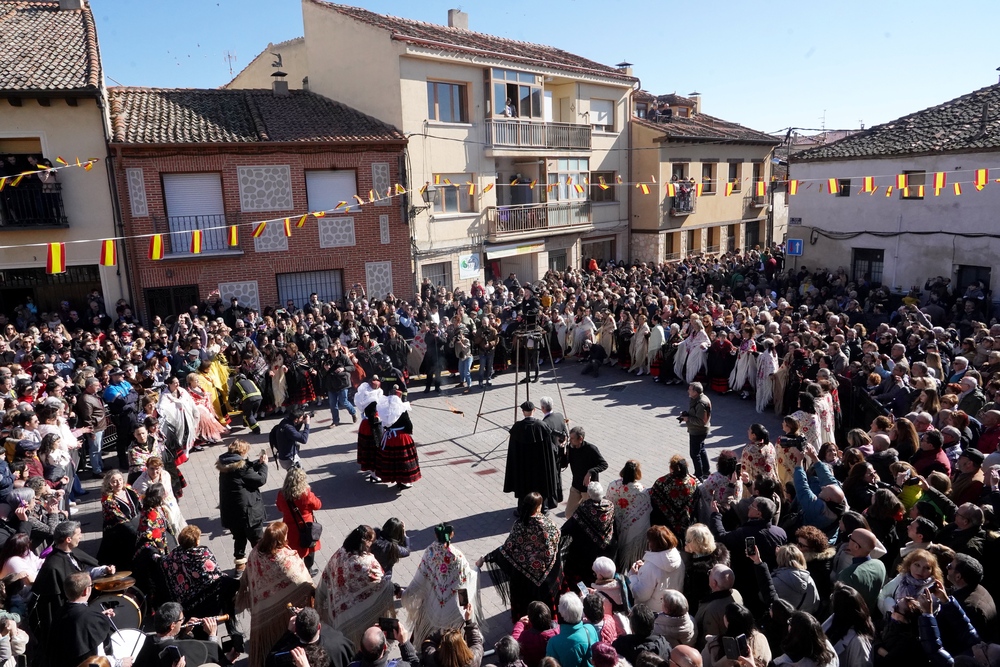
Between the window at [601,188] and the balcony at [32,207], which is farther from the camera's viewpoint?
the window at [601,188]

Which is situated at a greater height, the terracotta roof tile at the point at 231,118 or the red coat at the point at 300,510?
the terracotta roof tile at the point at 231,118

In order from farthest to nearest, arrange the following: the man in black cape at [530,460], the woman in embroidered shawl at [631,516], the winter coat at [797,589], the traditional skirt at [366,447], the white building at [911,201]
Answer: the white building at [911,201] < the traditional skirt at [366,447] < the man in black cape at [530,460] < the woman in embroidered shawl at [631,516] < the winter coat at [797,589]

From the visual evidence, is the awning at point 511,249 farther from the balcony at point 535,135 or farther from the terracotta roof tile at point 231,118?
the terracotta roof tile at point 231,118

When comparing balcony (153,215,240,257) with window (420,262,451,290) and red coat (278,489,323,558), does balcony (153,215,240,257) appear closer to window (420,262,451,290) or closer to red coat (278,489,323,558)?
window (420,262,451,290)

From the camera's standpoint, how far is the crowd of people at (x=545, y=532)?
4.38 meters

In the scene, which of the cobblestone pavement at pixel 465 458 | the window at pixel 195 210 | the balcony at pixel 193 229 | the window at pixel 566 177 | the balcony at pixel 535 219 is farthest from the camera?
the window at pixel 566 177

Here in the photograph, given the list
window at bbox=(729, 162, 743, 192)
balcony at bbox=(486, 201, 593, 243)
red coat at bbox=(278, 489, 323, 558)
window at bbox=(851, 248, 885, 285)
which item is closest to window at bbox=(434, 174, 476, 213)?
balcony at bbox=(486, 201, 593, 243)

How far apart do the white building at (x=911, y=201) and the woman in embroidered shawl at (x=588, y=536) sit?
17467 millimetres

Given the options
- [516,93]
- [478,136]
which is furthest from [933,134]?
[478,136]

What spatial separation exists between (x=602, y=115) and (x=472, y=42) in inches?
260

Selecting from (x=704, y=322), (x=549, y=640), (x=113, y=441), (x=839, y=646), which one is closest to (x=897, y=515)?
(x=839, y=646)

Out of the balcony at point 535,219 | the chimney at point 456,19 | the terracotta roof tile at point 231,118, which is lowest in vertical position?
the balcony at point 535,219

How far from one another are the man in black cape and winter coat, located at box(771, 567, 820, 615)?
3400 mm

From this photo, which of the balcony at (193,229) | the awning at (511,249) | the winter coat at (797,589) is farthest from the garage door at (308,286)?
the winter coat at (797,589)
